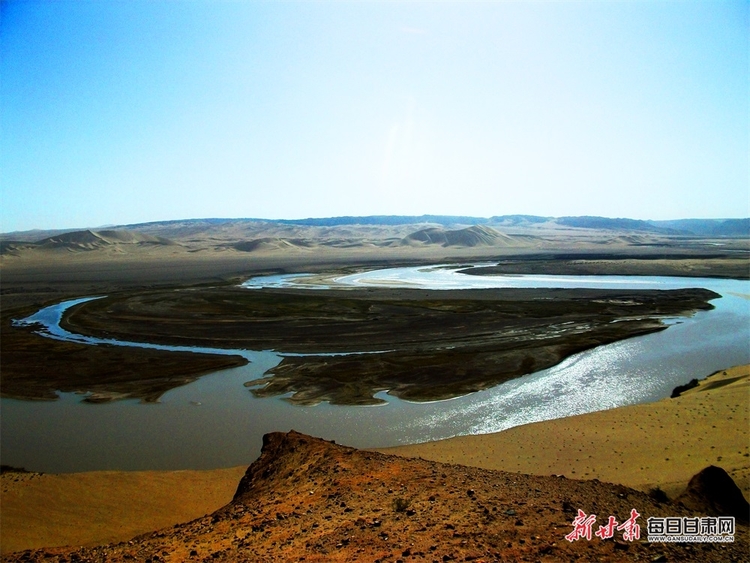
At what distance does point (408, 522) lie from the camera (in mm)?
5848

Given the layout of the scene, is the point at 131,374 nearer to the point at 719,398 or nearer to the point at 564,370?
the point at 564,370

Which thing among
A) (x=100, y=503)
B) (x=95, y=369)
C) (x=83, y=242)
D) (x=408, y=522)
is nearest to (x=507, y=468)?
(x=408, y=522)

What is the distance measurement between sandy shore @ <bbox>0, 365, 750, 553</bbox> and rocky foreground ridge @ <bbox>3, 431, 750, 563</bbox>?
6.51 ft

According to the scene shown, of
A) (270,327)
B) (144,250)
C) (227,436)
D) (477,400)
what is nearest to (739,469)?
(477,400)

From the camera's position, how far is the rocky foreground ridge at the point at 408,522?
518 centimetres

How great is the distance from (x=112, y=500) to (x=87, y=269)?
62628mm

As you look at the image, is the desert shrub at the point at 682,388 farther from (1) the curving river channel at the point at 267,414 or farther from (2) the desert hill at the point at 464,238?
(2) the desert hill at the point at 464,238

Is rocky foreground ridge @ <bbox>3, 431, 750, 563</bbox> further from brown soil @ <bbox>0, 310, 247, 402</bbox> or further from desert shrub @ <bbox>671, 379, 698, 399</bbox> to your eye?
brown soil @ <bbox>0, 310, 247, 402</bbox>

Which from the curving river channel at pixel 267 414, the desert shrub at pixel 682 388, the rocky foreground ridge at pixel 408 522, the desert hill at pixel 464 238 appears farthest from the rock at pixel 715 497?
→ the desert hill at pixel 464 238

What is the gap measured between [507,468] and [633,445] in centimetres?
315

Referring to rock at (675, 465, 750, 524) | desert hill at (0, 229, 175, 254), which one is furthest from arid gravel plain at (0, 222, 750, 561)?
desert hill at (0, 229, 175, 254)

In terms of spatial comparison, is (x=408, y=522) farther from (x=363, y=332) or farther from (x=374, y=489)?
(x=363, y=332)

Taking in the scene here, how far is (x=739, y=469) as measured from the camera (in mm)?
8469

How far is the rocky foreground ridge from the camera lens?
518cm
